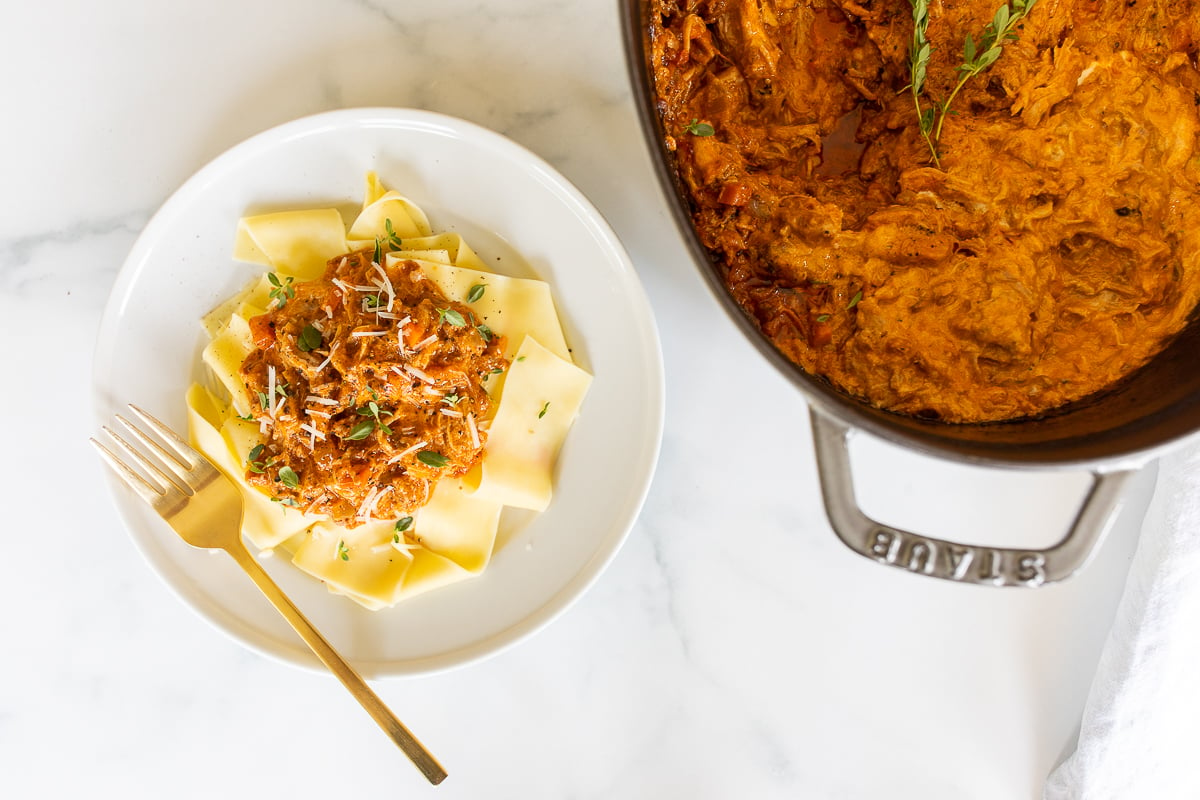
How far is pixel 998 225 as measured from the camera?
2.09m

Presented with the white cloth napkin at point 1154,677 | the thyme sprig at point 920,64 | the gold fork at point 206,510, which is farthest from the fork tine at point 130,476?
the white cloth napkin at point 1154,677

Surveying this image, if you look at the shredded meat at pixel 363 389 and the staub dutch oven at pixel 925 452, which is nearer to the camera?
the staub dutch oven at pixel 925 452

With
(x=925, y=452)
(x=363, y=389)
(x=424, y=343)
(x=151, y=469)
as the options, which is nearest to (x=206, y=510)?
(x=151, y=469)

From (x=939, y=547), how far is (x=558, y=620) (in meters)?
1.36

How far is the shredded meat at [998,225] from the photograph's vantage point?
207 cm

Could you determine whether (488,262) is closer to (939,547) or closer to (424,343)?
(424,343)

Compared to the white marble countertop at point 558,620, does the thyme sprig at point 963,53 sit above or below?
above

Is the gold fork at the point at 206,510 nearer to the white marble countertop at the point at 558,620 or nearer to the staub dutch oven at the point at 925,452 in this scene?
the white marble countertop at the point at 558,620

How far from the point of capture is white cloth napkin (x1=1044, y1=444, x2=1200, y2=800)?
252 cm

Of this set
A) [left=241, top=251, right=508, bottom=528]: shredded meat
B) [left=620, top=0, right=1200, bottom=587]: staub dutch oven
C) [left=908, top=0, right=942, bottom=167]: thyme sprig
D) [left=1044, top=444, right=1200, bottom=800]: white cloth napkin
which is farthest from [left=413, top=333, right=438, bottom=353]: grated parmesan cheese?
[left=1044, top=444, right=1200, bottom=800]: white cloth napkin

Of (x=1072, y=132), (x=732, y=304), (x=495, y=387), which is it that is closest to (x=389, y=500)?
(x=495, y=387)

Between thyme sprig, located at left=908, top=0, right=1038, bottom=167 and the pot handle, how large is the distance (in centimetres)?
88

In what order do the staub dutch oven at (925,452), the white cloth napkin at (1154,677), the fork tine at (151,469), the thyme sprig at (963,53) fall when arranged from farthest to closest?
the white cloth napkin at (1154,677)
the fork tine at (151,469)
the thyme sprig at (963,53)
the staub dutch oven at (925,452)

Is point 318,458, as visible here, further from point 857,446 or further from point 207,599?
point 857,446
